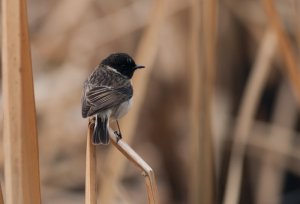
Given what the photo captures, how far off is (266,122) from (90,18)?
1569 mm

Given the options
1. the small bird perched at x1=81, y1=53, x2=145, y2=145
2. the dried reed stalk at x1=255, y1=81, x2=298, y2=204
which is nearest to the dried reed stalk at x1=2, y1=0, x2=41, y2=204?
the small bird perched at x1=81, y1=53, x2=145, y2=145

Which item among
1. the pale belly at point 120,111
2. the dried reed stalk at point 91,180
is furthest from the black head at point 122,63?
the dried reed stalk at point 91,180

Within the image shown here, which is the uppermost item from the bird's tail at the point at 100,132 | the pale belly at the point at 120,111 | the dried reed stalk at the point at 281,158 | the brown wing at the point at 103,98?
the brown wing at the point at 103,98

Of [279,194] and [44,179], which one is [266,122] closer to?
[279,194]

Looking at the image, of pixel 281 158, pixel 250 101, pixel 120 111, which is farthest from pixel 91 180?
pixel 281 158

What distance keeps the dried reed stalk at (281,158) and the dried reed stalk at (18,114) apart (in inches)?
113

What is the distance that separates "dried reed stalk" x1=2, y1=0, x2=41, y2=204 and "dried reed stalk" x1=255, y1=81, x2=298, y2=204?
2.88 m

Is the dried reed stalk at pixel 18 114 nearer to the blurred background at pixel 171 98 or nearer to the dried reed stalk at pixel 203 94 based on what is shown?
the dried reed stalk at pixel 203 94

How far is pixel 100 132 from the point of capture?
8.93 ft

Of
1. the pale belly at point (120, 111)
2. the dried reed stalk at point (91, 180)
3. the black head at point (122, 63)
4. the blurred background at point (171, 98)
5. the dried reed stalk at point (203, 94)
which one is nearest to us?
the dried reed stalk at point (91, 180)

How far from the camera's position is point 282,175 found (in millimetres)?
4871

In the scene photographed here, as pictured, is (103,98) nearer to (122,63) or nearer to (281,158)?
(122,63)

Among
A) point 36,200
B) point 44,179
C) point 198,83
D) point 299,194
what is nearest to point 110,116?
point 198,83

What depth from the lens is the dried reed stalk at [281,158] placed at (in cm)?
469
